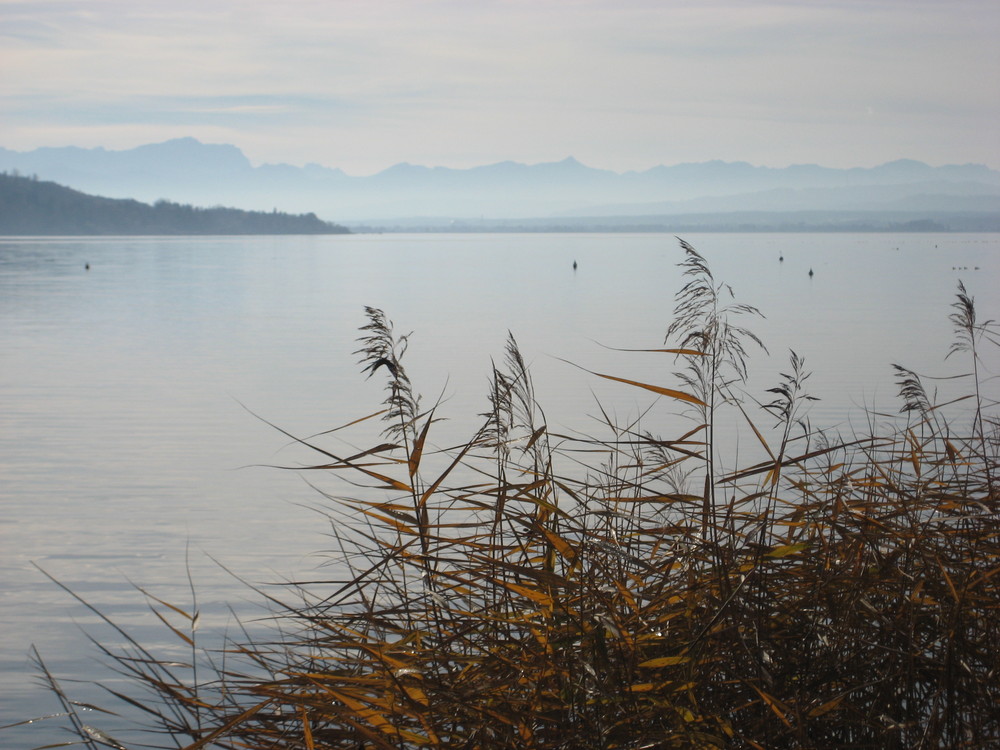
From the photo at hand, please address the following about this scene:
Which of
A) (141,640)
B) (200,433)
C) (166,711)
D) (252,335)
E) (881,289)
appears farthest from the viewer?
(881,289)

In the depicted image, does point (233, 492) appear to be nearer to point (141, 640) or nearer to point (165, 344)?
point (141, 640)

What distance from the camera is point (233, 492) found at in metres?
14.6

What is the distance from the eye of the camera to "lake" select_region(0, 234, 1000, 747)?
10969mm

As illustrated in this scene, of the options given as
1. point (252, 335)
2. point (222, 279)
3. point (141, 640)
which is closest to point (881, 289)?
point (252, 335)

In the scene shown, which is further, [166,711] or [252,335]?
[252,335]

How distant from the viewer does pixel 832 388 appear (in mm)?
22047

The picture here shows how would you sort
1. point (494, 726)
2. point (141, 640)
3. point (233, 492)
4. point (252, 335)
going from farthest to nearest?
point (252, 335) < point (233, 492) < point (141, 640) < point (494, 726)

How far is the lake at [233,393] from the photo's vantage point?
10969 mm

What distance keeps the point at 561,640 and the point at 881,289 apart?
56.1 metres

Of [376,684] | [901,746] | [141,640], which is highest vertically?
[376,684]

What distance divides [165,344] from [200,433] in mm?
15103

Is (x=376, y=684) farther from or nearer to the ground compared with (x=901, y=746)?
farther from the ground

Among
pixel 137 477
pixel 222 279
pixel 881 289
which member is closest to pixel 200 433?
pixel 137 477

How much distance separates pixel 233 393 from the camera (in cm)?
2269
